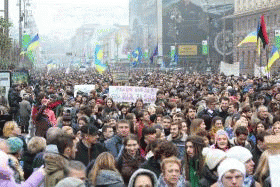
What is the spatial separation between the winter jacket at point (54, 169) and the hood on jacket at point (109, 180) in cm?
31

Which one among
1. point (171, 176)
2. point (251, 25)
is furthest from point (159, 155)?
point (251, 25)

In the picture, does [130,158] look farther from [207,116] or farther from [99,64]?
[99,64]

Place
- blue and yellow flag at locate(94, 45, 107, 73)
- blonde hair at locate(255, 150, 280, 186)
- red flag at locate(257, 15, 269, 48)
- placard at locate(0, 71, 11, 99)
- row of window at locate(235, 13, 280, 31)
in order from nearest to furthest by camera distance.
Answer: blonde hair at locate(255, 150, 280, 186) → placard at locate(0, 71, 11, 99) → red flag at locate(257, 15, 269, 48) → blue and yellow flag at locate(94, 45, 107, 73) → row of window at locate(235, 13, 280, 31)

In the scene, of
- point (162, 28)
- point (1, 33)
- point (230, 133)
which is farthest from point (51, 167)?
point (162, 28)

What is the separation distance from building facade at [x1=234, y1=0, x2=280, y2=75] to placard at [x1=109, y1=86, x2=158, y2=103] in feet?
162

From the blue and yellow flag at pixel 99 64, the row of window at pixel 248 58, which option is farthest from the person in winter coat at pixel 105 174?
the row of window at pixel 248 58

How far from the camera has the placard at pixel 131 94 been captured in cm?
1845

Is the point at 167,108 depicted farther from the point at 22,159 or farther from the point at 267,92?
the point at 22,159

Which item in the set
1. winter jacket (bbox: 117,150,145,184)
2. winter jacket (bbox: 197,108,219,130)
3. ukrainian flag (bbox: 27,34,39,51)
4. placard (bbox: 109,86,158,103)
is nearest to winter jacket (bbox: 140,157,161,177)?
winter jacket (bbox: 117,150,145,184)

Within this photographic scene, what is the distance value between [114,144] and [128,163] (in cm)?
174

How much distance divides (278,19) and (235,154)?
62.7 meters

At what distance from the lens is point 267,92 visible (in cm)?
2002

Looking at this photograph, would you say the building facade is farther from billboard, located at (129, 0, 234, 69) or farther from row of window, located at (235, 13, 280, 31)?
billboard, located at (129, 0, 234, 69)

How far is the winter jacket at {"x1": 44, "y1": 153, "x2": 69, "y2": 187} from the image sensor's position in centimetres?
653
